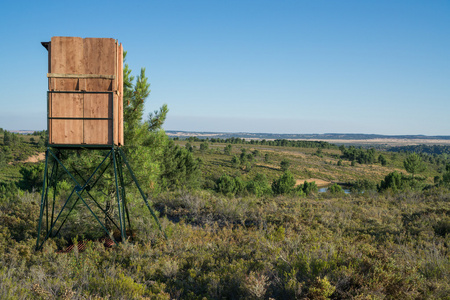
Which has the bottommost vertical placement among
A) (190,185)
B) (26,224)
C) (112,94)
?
(190,185)

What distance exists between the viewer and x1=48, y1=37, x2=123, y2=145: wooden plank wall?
6.45 metres

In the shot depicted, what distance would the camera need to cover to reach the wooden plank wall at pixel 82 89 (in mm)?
6449

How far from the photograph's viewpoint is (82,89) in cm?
649

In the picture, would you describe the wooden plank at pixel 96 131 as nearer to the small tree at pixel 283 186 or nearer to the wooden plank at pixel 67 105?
the wooden plank at pixel 67 105

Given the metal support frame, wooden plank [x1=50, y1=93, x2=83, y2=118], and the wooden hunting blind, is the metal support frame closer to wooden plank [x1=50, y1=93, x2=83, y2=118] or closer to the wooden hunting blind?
the wooden hunting blind

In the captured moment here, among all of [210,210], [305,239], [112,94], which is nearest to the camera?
[112,94]

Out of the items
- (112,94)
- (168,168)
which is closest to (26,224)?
(112,94)

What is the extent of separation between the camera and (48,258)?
6.05m

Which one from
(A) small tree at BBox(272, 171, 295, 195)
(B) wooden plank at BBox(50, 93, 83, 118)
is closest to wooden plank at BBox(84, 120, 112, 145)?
(B) wooden plank at BBox(50, 93, 83, 118)

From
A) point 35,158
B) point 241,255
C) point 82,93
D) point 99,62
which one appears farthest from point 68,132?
point 35,158

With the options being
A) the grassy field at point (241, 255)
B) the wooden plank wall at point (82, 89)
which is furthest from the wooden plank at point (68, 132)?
the grassy field at point (241, 255)

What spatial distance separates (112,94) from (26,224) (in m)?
5.07

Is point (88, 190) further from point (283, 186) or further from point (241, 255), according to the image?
point (283, 186)

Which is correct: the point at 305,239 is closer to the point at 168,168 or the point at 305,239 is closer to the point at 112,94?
the point at 112,94
